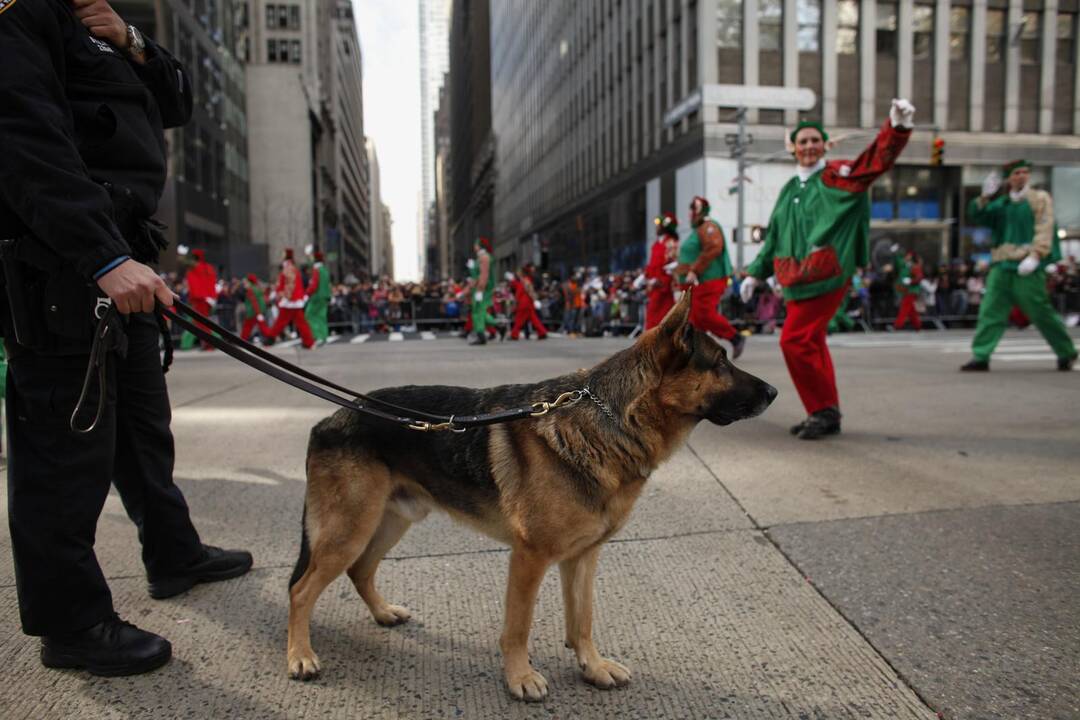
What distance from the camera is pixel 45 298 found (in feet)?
7.46

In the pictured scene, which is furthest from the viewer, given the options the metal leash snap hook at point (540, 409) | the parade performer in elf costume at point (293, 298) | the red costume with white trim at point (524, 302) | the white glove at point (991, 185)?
the red costume with white trim at point (524, 302)

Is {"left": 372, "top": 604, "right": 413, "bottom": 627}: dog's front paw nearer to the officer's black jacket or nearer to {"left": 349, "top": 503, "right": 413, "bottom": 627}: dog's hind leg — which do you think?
{"left": 349, "top": 503, "right": 413, "bottom": 627}: dog's hind leg

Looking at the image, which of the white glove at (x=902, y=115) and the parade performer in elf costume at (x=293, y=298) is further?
the parade performer in elf costume at (x=293, y=298)

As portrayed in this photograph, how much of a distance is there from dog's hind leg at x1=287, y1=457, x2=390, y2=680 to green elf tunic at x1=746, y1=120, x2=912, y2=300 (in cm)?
417

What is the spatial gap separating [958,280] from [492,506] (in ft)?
80.3

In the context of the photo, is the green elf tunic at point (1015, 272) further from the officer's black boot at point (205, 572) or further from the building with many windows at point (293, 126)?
the building with many windows at point (293, 126)

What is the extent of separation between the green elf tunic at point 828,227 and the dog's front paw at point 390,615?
13.4ft

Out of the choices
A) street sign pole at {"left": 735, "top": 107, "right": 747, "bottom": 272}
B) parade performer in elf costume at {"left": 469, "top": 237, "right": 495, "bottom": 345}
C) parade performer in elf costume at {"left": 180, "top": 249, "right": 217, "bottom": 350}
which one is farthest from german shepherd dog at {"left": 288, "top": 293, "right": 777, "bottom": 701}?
street sign pole at {"left": 735, "top": 107, "right": 747, "bottom": 272}

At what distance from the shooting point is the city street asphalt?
7.33 ft

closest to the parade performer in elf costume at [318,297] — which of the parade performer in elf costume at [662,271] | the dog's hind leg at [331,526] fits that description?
the parade performer in elf costume at [662,271]

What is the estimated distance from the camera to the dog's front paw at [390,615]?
2742 mm

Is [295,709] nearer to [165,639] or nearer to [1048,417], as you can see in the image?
[165,639]

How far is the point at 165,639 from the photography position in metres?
2.54

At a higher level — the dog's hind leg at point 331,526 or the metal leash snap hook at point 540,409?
the metal leash snap hook at point 540,409
